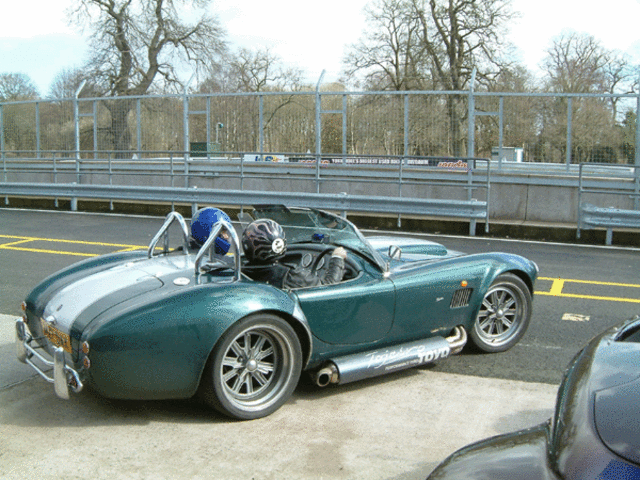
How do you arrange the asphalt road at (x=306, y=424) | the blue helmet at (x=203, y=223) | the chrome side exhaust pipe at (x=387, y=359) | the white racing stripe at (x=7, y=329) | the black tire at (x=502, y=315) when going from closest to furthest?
the asphalt road at (x=306, y=424)
the chrome side exhaust pipe at (x=387, y=359)
the blue helmet at (x=203, y=223)
the black tire at (x=502, y=315)
the white racing stripe at (x=7, y=329)

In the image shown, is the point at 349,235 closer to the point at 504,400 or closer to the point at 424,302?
the point at 424,302

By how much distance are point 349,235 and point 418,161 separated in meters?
10.7

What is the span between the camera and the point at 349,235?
4766 millimetres

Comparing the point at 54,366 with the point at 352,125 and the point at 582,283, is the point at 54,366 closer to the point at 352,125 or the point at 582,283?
the point at 582,283

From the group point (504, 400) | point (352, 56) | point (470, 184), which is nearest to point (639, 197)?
point (470, 184)

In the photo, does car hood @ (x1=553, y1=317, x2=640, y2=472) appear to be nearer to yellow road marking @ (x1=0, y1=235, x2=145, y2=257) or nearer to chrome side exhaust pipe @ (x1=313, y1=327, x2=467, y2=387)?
chrome side exhaust pipe @ (x1=313, y1=327, x2=467, y2=387)

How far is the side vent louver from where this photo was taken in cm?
498

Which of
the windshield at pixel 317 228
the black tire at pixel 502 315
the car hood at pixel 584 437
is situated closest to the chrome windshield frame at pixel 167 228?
the windshield at pixel 317 228

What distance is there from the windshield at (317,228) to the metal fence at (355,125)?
10.2m

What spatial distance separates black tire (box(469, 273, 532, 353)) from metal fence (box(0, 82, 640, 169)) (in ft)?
29.8

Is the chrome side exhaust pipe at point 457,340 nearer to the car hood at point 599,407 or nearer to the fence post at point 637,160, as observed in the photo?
the car hood at point 599,407

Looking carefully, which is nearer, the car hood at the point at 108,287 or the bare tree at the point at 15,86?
the car hood at the point at 108,287

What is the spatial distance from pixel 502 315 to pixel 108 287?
2987 millimetres

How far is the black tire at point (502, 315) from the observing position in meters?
5.34
